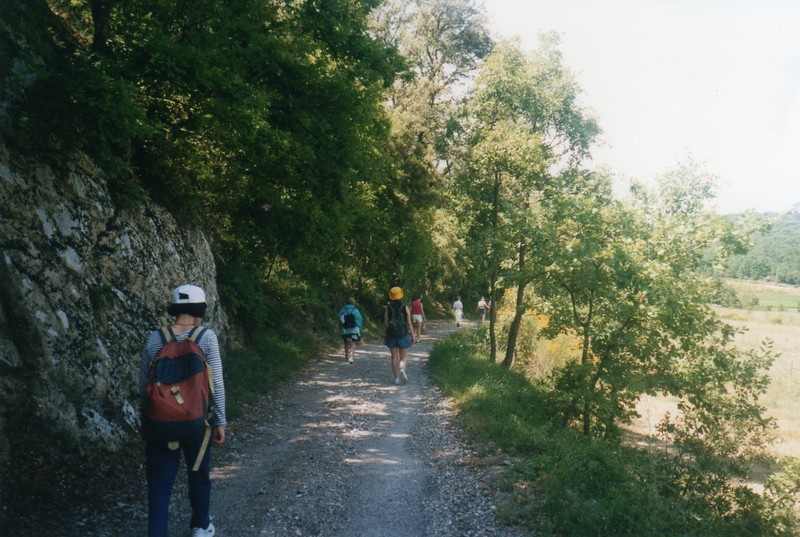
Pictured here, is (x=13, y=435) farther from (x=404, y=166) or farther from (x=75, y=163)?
(x=404, y=166)

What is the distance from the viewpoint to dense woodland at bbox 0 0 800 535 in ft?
22.7

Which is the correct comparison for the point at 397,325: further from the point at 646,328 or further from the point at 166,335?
the point at 166,335

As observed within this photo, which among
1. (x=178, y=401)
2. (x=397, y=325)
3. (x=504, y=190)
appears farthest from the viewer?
(x=504, y=190)

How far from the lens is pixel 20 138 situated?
6.01 meters

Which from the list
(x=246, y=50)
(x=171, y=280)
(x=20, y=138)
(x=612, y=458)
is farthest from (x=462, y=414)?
(x=20, y=138)

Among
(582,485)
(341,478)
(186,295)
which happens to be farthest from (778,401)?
(186,295)

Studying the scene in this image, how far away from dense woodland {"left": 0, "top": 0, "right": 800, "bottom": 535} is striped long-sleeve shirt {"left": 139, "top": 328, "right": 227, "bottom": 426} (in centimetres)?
315

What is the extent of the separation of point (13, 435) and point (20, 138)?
3201mm

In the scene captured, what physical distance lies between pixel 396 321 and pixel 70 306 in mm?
7001

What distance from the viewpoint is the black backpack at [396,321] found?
12.0m

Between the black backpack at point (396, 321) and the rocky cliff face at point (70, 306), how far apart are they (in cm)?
520

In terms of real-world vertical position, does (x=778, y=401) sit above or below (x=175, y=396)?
below

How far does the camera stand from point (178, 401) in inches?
156

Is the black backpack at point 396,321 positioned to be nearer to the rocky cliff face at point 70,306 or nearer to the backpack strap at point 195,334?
the rocky cliff face at point 70,306
